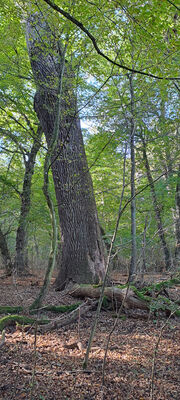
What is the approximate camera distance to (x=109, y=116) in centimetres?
484

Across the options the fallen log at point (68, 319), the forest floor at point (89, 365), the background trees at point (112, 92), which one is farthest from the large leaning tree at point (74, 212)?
the forest floor at point (89, 365)

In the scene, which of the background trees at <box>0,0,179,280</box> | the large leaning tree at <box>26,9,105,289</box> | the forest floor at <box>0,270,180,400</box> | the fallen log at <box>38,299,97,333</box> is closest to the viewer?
the forest floor at <box>0,270,180,400</box>

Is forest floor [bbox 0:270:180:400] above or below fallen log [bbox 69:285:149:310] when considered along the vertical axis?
below

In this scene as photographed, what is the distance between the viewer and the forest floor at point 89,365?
7.09ft

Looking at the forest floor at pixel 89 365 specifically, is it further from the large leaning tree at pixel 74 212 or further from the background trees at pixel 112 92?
the large leaning tree at pixel 74 212

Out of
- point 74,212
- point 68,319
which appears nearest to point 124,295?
point 68,319

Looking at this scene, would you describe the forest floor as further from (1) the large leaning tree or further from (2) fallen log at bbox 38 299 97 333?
(1) the large leaning tree

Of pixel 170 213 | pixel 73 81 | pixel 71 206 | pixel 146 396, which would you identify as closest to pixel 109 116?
pixel 73 81

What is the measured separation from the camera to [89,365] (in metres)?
2.64

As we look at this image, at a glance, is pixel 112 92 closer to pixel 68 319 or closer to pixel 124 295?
pixel 124 295

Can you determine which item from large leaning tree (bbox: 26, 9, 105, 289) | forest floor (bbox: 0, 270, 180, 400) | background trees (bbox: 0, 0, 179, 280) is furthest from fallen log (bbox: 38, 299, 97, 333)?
background trees (bbox: 0, 0, 179, 280)

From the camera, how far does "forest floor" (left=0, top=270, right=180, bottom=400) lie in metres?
2.16

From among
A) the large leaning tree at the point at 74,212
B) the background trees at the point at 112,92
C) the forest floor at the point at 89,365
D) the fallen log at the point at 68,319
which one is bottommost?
the forest floor at the point at 89,365

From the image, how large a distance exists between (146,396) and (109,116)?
165 inches
